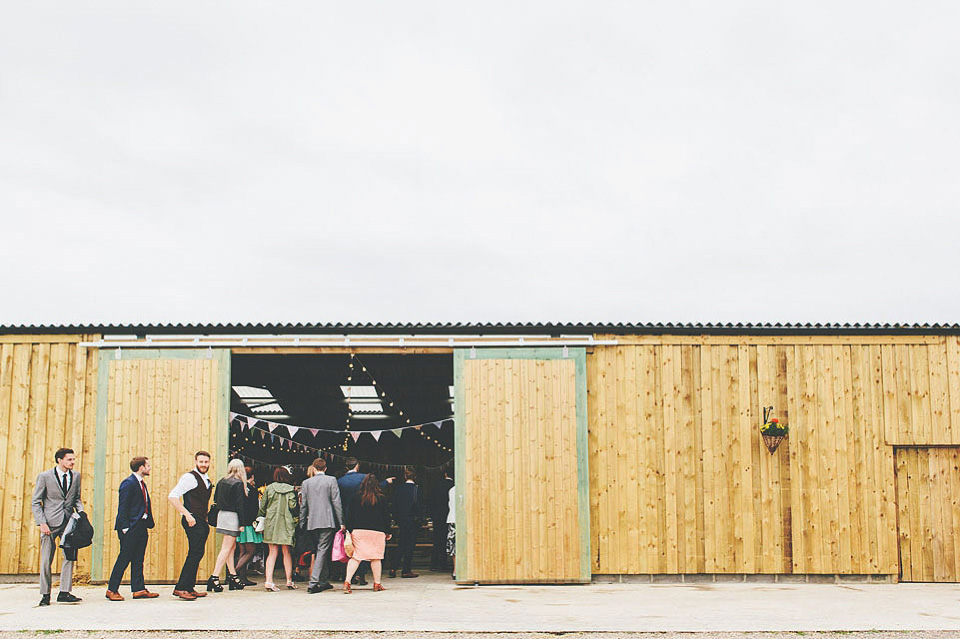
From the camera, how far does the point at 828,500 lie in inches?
446

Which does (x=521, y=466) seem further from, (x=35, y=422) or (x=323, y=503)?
(x=35, y=422)

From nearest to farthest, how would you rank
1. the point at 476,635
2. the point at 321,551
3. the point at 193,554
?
the point at 476,635
the point at 193,554
the point at 321,551

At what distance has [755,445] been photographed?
37.4 ft

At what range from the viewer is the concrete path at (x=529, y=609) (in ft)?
26.5

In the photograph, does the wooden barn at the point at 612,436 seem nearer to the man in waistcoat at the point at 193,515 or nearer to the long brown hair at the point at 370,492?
the long brown hair at the point at 370,492

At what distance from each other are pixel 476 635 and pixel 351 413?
1379 cm

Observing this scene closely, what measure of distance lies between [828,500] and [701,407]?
6.22 feet

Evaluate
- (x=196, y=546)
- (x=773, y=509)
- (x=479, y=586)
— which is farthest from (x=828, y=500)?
(x=196, y=546)

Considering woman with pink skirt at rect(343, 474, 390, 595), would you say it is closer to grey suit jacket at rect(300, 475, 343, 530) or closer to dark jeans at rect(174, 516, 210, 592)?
grey suit jacket at rect(300, 475, 343, 530)

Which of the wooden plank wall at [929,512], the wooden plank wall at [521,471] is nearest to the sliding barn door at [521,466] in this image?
the wooden plank wall at [521,471]

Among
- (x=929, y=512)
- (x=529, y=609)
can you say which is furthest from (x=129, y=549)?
(x=929, y=512)

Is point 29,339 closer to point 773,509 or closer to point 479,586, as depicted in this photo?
point 479,586

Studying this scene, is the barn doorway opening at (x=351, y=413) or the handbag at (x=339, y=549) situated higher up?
the barn doorway opening at (x=351, y=413)

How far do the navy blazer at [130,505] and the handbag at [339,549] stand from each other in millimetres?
2201
